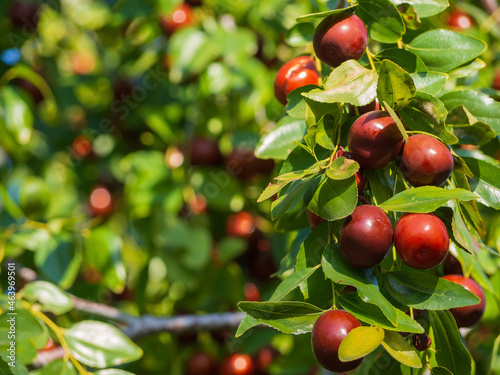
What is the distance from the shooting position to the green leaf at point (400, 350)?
79 cm

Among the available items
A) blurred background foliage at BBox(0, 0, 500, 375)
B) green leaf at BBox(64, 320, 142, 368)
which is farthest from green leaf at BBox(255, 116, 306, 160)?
blurred background foliage at BBox(0, 0, 500, 375)

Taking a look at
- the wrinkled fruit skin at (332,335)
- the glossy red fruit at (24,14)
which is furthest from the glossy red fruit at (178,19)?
the wrinkled fruit skin at (332,335)

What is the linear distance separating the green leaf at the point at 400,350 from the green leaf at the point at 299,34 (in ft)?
2.21

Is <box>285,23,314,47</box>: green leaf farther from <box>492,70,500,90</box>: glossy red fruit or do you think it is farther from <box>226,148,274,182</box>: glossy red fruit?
<box>492,70,500,90</box>: glossy red fruit

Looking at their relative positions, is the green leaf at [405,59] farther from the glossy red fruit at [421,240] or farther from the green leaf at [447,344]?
the green leaf at [447,344]

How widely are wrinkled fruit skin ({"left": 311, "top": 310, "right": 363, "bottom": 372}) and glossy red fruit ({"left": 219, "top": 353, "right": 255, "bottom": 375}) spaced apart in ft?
3.76

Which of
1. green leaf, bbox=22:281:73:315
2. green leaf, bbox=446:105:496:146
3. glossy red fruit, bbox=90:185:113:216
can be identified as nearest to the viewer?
green leaf, bbox=446:105:496:146

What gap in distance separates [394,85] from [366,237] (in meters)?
0.24

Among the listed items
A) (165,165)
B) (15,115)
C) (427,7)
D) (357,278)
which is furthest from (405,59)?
(15,115)

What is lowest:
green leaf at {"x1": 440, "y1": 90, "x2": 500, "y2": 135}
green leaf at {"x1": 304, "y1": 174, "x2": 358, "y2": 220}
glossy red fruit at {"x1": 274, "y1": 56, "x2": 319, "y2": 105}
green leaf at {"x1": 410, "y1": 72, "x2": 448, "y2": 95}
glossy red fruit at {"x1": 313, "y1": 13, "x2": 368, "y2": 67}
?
green leaf at {"x1": 440, "y1": 90, "x2": 500, "y2": 135}

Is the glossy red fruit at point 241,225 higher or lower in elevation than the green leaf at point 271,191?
lower

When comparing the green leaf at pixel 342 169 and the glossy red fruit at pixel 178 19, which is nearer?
the green leaf at pixel 342 169

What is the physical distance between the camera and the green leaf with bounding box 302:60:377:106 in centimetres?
85

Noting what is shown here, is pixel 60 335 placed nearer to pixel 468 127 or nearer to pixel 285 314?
pixel 285 314
